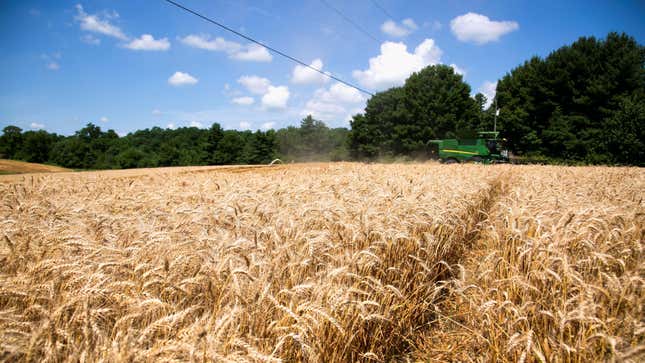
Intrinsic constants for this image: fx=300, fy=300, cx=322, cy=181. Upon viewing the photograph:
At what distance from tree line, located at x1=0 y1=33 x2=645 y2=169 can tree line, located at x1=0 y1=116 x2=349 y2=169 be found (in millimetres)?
252

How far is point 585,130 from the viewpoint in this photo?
3491cm

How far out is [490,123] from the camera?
4884 centimetres

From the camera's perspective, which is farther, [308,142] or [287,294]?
[308,142]

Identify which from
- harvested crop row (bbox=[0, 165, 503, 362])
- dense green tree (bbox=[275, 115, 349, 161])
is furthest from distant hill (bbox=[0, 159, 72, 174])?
dense green tree (bbox=[275, 115, 349, 161])

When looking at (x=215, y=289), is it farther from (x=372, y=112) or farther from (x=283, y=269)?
(x=372, y=112)

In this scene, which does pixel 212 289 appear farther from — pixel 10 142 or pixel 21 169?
pixel 10 142

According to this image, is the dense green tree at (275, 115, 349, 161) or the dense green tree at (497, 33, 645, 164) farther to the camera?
the dense green tree at (275, 115, 349, 161)

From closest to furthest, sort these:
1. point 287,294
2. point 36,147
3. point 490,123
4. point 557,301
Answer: point 287,294, point 557,301, point 490,123, point 36,147

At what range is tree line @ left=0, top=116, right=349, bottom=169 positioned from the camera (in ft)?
228

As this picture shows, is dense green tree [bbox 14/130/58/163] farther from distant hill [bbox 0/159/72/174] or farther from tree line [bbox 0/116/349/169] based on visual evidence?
distant hill [bbox 0/159/72/174]

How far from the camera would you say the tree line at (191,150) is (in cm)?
6950

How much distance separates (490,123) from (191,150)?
7002cm

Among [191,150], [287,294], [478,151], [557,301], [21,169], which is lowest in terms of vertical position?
[557,301]

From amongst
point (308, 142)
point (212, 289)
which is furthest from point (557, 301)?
point (308, 142)
